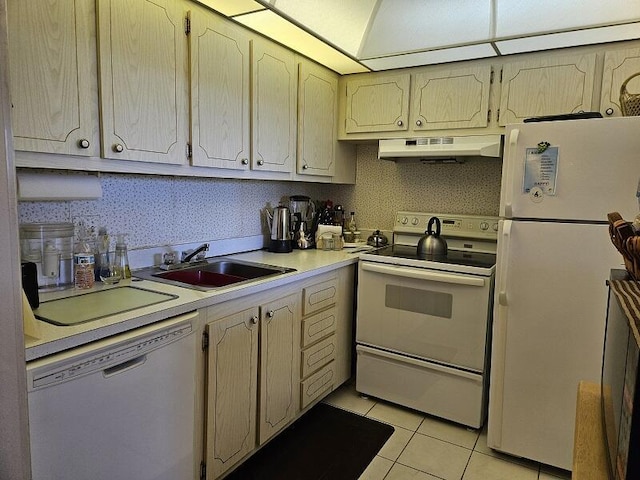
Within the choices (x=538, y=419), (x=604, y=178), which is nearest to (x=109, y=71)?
(x=604, y=178)

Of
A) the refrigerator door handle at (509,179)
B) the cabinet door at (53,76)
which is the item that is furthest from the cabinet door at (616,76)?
the cabinet door at (53,76)

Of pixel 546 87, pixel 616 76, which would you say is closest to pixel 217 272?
pixel 546 87

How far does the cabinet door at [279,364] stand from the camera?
1.98 meters

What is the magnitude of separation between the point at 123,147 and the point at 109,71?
0.88ft

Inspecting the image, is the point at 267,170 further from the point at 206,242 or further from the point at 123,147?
the point at 123,147

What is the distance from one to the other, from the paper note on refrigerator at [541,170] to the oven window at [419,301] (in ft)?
2.37

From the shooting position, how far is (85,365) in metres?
1.20

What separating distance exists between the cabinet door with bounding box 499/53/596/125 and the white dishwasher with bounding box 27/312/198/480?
2.05 metres

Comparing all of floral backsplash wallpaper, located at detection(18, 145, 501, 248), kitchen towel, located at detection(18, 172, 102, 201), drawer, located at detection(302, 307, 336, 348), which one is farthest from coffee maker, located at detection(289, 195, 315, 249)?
kitchen towel, located at detection(18, 172, 102, 201)

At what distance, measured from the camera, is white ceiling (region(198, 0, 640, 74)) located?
1.97 m

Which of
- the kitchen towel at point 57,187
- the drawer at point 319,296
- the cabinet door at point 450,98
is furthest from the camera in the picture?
the cabinet door at point 450,98

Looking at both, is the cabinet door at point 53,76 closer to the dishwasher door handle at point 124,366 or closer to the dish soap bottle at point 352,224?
the dishwasher door handle at point 124,366

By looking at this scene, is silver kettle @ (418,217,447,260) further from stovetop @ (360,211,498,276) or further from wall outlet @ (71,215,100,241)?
wall outlet @ (71,215,100,241)

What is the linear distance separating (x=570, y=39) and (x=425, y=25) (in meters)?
0.72
